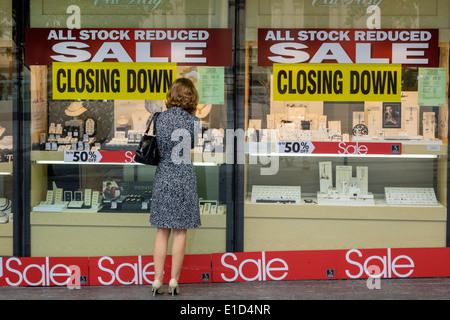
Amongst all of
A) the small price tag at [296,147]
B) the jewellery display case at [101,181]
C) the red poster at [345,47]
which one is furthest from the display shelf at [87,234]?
the red poster at [345,47]

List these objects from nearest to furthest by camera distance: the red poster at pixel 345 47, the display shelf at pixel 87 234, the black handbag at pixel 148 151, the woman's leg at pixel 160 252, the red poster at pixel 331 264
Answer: the black handbag at pixel 148 151 < the woman's leg at pixel 160 252 < the red poster at pixel 331 264 < the red poster at pixel 345 47 < the display shelf at pixel 87 234

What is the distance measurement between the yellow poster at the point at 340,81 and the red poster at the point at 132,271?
1.80m

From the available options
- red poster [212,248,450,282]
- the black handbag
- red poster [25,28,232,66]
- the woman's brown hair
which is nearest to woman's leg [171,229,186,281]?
red poster [212,248,450,282]

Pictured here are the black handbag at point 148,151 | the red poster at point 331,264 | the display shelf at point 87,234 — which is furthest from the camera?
the display shelf at point 87,234

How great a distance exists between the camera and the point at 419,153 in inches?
222

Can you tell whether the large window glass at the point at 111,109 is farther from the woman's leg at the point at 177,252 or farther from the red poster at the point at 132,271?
the woman's leg at the point at 177,252

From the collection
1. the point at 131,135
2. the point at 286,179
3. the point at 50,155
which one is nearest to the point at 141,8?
the point at 131,135

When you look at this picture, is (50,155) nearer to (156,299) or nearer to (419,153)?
(156,299)

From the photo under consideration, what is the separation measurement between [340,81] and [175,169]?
69.1 inches

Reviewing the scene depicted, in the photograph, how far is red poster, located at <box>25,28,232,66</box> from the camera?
18.1 ft

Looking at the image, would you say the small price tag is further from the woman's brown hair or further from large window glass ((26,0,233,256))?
the woman's brown hair

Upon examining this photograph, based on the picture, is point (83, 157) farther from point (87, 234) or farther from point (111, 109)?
point (87, 234)

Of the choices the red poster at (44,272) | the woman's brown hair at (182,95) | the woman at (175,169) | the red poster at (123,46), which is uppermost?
the red poster at (123,46)

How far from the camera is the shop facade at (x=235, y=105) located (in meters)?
5.53
